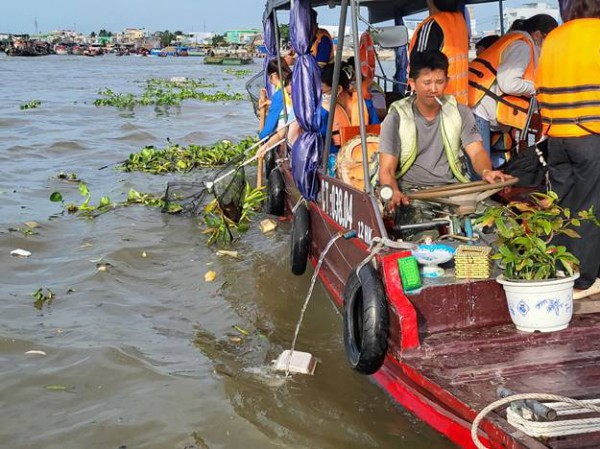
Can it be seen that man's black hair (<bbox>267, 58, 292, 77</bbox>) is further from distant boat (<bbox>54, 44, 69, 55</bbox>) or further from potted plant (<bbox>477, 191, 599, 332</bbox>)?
distant boat (<bbox>54, 44, 69, 55</bbox>)

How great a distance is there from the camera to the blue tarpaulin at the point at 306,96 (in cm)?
518

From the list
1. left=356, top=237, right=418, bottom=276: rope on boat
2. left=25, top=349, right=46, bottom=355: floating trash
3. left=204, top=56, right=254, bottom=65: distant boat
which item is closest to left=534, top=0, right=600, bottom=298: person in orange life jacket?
left=356, top=237, right=418, bottom=276: rope on boat

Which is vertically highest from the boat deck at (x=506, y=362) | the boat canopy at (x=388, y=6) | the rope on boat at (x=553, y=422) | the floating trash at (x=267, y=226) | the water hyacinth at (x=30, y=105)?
the boat canopy at (x=388, y=6)

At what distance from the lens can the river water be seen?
13.1 feet

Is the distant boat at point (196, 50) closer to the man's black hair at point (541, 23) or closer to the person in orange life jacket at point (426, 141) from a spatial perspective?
the man's black hair at point (541, 23)

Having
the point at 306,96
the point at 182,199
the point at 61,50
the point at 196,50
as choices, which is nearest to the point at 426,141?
the point at 306,96

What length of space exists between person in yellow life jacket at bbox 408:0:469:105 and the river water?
199 cm

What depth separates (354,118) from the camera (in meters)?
6.19

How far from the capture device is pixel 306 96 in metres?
5.27

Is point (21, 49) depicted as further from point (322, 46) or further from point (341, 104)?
point (341, 104)

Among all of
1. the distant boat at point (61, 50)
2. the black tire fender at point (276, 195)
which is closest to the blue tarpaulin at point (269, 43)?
the black tire fender at point (276, 195)

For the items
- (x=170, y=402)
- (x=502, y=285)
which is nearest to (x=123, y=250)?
(x=170, y=402)

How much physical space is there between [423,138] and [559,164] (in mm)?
858

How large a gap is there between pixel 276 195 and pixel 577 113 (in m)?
4.54
